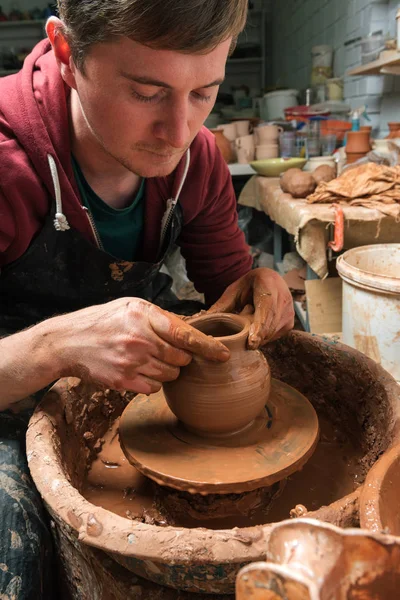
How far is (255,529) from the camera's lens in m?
0.79

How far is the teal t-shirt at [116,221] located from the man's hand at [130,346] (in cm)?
48

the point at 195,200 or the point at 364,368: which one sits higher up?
the point at 195,200

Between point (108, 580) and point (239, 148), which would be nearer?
point (108, 580)

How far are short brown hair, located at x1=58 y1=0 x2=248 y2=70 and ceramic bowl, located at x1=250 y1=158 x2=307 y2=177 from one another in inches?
114

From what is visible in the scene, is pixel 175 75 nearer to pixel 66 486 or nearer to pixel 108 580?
pixel 66 486

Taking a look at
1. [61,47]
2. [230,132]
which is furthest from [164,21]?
[230,132]

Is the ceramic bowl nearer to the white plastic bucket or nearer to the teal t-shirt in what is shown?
the white plastic bucket

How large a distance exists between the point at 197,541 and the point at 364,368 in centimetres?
73

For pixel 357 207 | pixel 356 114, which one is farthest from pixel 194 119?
pixel 356 114

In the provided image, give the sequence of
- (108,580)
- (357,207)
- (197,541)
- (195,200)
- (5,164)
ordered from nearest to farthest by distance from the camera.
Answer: (197,541) → (108,580) → (5,164) → (195,200) → (357,207)

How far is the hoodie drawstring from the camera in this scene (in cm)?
132

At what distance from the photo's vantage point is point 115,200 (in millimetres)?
1536

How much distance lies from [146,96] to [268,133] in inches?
140

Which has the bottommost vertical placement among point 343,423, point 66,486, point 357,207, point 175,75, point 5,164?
point 343,423
